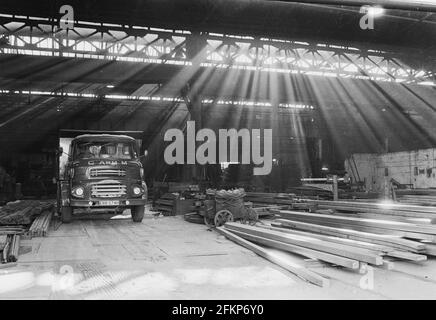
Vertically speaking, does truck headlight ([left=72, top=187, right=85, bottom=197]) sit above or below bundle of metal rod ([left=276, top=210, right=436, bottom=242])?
above

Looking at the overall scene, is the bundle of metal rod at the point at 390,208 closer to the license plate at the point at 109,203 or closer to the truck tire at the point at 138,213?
the truck tire at the point at 138,213

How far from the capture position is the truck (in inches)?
380

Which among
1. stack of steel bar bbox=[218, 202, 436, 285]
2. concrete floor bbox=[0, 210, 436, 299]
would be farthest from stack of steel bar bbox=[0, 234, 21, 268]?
stack of steel bar bbox=[218, 202, 436, 285]

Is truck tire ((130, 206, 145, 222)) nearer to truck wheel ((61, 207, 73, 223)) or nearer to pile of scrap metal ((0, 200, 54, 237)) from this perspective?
truck wheel ((61, 207, 73, 223))

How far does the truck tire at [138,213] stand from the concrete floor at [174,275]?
314 cm

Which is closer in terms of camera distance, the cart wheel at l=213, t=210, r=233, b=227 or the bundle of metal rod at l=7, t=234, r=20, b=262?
the bundle of metal rod at l=7, t=234, r=20, b=262

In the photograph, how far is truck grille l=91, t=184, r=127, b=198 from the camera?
9672mm

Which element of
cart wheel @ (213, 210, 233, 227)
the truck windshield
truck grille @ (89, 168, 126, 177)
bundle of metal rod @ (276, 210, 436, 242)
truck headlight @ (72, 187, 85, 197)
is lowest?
cart wheel @ (213, 210, 233, 227)

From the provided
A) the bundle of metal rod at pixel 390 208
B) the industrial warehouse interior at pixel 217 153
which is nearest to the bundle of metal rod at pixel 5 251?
the industrial warehouse interior at pixel 217 153

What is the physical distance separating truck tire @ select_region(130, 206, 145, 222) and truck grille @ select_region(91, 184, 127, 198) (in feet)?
2.68
